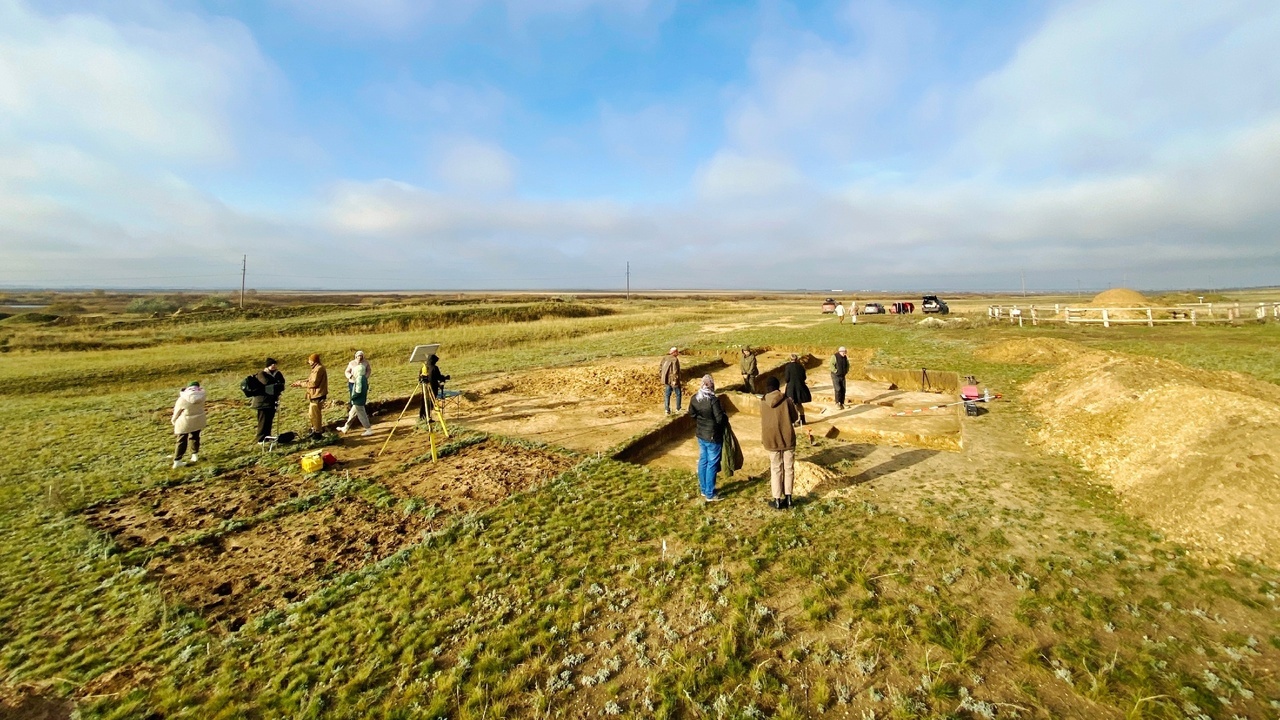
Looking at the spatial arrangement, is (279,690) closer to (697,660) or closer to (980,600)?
(697,660)

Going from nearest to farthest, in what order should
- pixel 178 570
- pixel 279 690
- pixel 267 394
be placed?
1. pixel 279 690
2. pixel 178 570
3. pixel 267 394

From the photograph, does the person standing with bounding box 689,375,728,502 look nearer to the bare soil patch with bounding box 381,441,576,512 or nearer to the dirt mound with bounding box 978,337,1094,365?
the bare soil patch with bounding box 381,441,576,512

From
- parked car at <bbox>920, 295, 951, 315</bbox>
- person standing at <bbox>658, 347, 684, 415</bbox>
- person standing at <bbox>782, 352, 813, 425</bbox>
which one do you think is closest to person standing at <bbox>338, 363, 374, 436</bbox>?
person standing at <bbox>658, 347, 684, 415</bbox>

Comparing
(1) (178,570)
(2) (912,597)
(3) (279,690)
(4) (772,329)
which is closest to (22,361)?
(1) (178,570)

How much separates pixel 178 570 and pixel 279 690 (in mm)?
3741

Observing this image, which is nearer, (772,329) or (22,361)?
(22,361)

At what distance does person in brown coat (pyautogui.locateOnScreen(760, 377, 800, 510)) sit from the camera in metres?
7.88

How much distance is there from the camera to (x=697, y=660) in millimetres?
4863

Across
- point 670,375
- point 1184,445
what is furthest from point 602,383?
point 1184,445

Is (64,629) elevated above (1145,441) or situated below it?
below

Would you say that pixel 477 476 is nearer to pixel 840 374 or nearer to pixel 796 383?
pixel 796 383

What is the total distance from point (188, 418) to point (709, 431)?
11.7 m

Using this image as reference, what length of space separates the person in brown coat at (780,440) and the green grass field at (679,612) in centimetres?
42

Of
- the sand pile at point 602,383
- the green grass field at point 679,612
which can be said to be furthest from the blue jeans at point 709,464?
the sand pile at point 602,383
